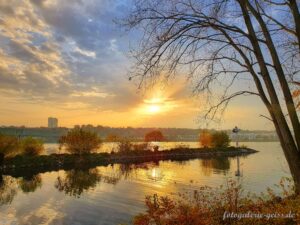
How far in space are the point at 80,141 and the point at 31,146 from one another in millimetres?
6054

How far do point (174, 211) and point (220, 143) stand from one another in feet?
197

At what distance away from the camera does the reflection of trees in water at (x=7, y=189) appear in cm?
1789

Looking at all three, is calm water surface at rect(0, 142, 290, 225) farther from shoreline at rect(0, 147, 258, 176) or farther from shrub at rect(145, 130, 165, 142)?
shrub at rect(145, 130, 165, 142)

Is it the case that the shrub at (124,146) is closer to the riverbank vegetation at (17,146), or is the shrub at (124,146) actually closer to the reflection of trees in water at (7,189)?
the riverbank vegetation at (17,146)

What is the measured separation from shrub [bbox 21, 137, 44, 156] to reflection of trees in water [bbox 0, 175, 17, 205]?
12.5m

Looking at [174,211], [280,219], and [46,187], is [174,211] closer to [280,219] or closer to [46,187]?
[280,219]

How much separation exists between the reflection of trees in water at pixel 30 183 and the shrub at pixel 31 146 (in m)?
12.9

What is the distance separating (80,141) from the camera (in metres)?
43.3

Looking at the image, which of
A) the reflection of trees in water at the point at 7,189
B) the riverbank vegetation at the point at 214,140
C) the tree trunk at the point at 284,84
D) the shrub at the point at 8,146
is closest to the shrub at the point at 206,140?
the riverbank vegetation at the point at 214,140

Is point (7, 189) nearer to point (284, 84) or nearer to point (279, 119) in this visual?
point (279, 119)

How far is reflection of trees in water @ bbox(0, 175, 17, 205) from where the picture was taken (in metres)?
17.9

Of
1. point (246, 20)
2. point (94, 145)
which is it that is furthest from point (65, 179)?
point (246, 20)

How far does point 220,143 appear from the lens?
65875 mm

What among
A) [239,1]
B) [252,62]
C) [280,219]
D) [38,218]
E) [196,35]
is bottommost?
[38,218]
